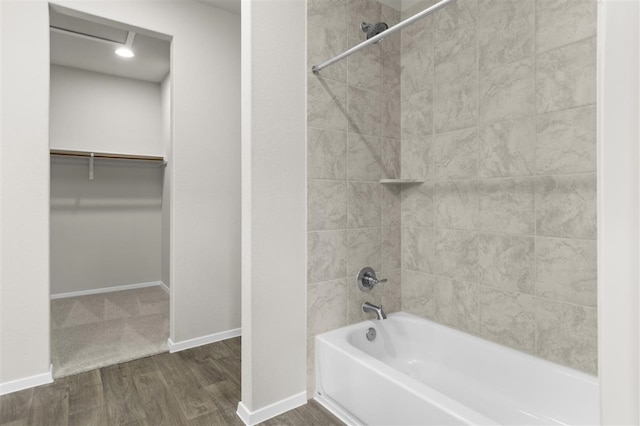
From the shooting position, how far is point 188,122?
109 inches

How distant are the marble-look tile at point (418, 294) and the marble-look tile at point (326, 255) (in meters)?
0.54

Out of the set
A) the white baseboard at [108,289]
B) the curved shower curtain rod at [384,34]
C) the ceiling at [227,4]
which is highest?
the ceiling at [227,4]

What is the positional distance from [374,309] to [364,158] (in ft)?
3.04

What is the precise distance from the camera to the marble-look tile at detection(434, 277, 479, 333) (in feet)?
6.84

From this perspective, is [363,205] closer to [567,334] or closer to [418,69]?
[418,69]

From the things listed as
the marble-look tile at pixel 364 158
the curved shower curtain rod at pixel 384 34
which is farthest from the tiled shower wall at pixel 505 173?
the curved shower curtain rod at pixel 384 34

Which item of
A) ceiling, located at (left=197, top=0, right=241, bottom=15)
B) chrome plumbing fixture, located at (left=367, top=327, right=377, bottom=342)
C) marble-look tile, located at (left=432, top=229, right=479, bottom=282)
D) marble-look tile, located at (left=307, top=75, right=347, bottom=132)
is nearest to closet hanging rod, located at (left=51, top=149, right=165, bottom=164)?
ceiling, located at (left=197, top=0, right=241, bottom=15)

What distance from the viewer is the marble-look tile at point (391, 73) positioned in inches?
93.4

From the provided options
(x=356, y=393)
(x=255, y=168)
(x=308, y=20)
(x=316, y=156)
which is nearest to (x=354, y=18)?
(x=308, y=20)

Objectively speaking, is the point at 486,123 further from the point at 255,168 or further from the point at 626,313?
the point at 626,313

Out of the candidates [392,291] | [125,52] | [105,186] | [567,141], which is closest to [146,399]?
[392,291]

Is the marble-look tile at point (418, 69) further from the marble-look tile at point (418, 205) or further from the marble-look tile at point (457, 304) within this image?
the marble-look tile at point (457, 304)

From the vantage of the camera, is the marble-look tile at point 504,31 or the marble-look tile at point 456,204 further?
the marble-look tile at point 456,204

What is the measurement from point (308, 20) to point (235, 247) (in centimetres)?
181
